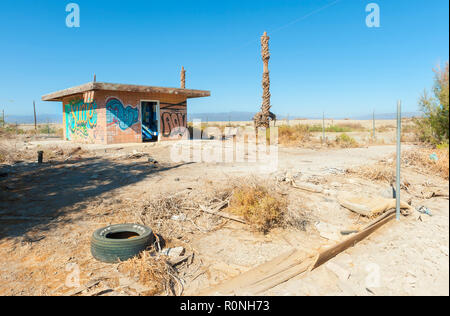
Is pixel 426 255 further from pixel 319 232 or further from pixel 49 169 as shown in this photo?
pixel 49 169

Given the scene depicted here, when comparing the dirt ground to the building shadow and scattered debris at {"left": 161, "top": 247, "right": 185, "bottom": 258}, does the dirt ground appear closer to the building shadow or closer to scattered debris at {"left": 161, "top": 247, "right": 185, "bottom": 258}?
the building shadow

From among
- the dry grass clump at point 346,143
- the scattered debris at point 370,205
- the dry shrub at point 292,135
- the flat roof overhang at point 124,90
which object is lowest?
the scattered debris at point 370,205

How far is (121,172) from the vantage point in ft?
29.9

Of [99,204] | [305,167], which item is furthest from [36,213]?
[305,167]

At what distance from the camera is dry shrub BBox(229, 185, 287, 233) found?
5.27m

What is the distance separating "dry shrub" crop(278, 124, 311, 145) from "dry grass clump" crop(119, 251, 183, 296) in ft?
45.7

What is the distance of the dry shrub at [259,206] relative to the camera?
17.3 feet

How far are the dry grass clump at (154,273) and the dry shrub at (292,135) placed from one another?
13.9 metres

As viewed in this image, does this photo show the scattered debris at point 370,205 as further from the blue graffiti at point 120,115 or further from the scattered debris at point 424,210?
the blue graffiti at point 120,115

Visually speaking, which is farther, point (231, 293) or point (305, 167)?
point (305, 167)

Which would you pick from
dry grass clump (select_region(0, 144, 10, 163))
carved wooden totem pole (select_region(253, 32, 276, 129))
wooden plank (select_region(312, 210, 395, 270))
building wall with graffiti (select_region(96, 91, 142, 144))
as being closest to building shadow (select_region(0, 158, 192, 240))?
dry grass clump (select_region(0, 144, 10, 163))

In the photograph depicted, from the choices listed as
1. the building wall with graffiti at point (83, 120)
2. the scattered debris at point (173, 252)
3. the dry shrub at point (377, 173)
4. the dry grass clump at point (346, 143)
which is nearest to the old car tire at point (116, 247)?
the scattered debris at point (173, 252)

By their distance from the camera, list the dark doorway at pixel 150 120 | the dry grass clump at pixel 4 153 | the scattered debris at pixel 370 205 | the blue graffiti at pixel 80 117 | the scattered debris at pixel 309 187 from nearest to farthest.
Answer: the scattered debris at pixel 370 205 < the scattered debris at pixel 309 187 < the dry grass clump at pixel 4 153 < the blue graffiti at pixel 80 117 < the dark doorway at pixel 150 120

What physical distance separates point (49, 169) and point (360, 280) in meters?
9.65
